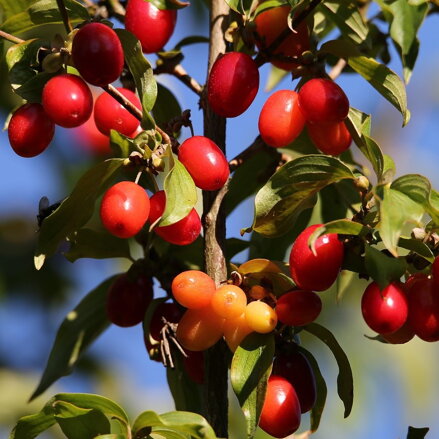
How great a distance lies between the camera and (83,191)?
1.98 m

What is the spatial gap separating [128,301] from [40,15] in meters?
0.72

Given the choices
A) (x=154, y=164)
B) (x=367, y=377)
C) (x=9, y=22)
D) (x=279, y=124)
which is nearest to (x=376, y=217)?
(x=279, y=124)

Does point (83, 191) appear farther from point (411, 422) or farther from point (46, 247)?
point (411, 422)

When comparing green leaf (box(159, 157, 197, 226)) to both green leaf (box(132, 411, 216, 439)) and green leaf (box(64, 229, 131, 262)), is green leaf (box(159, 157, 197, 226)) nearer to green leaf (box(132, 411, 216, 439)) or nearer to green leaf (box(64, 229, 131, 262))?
green leaf (box(132, 411, 216, 439))

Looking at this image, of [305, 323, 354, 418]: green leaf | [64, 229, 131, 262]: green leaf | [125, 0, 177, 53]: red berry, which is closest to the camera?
[305, 323, 354, 418]: green leaf

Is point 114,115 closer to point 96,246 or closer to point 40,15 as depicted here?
point 40,15

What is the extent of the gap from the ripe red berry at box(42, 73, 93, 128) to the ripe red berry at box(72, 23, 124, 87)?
0.15 ft

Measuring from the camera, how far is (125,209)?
72.9 inches

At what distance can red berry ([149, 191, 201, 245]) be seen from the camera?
1.88 meters

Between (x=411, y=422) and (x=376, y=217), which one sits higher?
(x=376, y=217)

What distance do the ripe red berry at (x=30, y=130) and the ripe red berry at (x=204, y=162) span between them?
30cm

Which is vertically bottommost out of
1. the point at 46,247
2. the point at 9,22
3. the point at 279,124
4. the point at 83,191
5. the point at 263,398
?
the point at 263,398

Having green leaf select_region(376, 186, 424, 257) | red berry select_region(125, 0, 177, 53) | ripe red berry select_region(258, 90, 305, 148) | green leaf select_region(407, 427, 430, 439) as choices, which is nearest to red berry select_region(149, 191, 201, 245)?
ripe red berry select_region(258, 90, 305, 148)

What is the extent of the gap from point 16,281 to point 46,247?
8.62 ft
